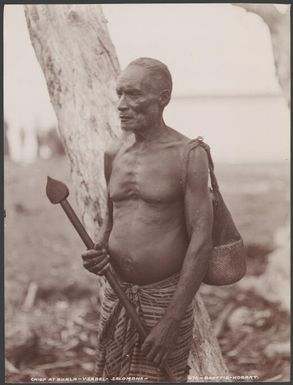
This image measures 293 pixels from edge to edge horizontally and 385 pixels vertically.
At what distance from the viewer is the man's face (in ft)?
8.09

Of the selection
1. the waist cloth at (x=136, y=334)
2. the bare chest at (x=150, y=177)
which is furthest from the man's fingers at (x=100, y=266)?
the bare chest at (x=150, y=177)

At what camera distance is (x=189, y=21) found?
2.83 metres

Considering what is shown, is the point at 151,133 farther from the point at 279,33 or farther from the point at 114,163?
the point at 279,33

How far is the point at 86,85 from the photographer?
2.84 m

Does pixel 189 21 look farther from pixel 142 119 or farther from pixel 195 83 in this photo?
pixel 142 119

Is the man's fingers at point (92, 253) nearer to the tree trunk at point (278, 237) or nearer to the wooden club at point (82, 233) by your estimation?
the wooden club at point (82, 233)

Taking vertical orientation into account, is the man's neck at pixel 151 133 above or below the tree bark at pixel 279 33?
below

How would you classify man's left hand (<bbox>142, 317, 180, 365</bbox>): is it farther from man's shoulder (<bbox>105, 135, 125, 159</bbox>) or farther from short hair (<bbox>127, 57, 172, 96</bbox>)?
short hair (<bbox>127, 57, 172, 96</bbox>)

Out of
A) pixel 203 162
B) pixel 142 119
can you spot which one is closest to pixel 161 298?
pixel 203 162

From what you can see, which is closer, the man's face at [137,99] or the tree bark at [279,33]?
the man's face at [137,99]

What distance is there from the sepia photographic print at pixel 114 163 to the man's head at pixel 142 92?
16cm

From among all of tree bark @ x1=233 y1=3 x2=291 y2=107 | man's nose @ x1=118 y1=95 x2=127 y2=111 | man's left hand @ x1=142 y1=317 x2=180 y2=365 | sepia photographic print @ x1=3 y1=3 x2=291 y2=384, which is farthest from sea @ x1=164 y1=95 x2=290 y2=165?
man's left hand @ x1=142 y1=317 x2=180 y2=365

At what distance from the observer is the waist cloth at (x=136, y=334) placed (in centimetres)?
258

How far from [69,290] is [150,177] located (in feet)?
2.61
